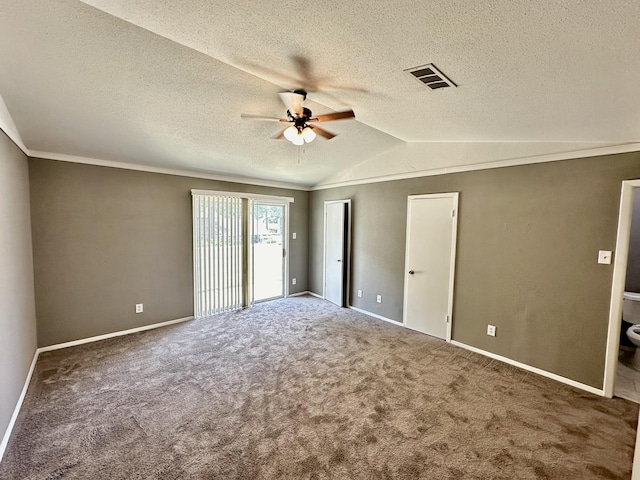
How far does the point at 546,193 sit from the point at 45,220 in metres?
5.67

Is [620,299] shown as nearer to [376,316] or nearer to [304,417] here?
[376,316]

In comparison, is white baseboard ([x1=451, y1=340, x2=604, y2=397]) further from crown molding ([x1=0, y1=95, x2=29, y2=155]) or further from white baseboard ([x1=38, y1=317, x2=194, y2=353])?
crown molding ([x1=0, y1=95, x2=29, y2=155])

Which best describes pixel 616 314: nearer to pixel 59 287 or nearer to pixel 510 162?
pixel 510 162

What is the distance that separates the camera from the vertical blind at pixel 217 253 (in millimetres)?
4449

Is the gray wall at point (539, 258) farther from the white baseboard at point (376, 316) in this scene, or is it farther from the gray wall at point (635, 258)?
the gray wall at point (635, 258)

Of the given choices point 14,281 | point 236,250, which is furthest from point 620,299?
point 14,281

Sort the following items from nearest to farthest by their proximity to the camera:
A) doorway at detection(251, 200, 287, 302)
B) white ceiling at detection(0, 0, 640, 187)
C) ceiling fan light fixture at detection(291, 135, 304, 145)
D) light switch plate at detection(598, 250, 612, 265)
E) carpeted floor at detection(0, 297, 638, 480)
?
white ceiling at detection(0, 0, 640, 187)
carpeted floor at detection(0, 297, 638, 480)
ceiling fan light fixture at detection(291, 135, 304, 145)
light switch plate at detection(598, 250, 612, 265)
doorway at detection(251, 200, 287, 302)

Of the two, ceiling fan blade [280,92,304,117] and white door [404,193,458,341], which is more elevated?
ceiling fan blade [280,92,304,117]

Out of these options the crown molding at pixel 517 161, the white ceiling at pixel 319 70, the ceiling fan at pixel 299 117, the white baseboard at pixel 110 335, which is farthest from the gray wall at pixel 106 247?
the crown molding at pixel 517 161

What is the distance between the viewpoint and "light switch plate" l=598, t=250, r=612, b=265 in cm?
255

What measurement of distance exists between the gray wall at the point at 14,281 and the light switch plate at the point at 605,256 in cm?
502

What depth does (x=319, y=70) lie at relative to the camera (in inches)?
73.9

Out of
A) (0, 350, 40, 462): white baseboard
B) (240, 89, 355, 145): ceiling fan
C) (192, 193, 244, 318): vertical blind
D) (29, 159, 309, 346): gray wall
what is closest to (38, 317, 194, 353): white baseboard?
(29, 159, 309, 346): gray wall

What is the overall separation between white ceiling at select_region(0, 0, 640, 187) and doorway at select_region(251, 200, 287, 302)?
214cm
